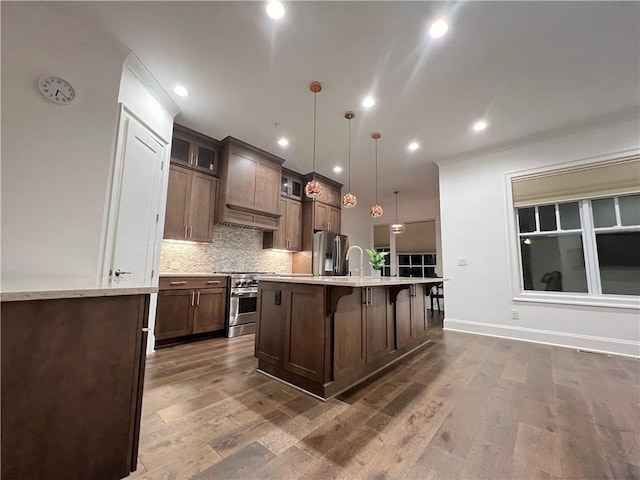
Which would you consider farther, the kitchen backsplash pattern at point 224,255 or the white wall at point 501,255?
the kitchen backsplash pattern at point 224,255

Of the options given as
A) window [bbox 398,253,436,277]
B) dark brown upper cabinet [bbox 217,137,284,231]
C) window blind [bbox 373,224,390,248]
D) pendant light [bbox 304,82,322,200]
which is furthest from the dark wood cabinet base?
Answer: window blind [bbox 373,224,390,248]

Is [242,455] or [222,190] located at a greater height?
[222,190]

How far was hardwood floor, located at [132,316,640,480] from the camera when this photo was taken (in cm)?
131

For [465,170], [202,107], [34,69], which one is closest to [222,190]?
[202,107]

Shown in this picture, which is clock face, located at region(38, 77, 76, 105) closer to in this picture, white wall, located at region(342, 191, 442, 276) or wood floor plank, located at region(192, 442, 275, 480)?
wood floor plank, located at region(192, 442, 275, 480)

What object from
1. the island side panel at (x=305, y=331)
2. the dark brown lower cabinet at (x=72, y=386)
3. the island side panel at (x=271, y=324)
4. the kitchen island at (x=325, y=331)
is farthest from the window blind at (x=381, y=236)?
the dark brown lower cabinet at (x=72, y=386)

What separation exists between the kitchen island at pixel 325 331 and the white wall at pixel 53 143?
5.13ft

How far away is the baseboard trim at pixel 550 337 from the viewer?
10.5 feet

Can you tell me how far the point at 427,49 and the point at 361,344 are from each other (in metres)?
2.73

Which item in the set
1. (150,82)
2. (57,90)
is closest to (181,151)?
(150,82)

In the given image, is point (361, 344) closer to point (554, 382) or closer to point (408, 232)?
point (554, 382)

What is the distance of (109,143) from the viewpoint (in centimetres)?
231

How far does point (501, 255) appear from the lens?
13.3 ft

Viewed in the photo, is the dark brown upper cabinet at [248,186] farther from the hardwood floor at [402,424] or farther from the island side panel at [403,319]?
the island side panel at [403,319]
